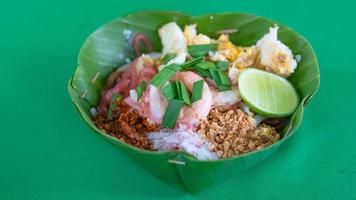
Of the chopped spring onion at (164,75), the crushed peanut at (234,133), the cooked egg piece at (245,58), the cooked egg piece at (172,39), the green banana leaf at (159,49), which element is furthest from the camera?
the cooked egg piece at (172,39)

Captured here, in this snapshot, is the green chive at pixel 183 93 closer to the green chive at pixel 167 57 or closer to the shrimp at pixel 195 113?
the shrimp at pixel 195 113

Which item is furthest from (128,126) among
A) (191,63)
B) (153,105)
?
(191,63)

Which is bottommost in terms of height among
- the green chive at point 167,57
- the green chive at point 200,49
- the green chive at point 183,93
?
the green chive at point 183,93

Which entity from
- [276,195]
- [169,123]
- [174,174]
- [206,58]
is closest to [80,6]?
[206,58]

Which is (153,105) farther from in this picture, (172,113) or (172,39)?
(172,39)

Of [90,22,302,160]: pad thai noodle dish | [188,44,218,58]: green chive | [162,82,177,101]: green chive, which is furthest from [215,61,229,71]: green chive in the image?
[162,82,177,101]: green chive

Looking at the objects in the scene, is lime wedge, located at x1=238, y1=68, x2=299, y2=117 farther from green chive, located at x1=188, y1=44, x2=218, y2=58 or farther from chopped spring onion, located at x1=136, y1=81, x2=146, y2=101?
chopped spring onion, located at x1=136, y1=81, x2=146, y2=101

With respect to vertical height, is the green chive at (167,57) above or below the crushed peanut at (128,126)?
above

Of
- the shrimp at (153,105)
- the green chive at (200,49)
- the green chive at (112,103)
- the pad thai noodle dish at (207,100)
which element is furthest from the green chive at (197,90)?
the green chive at (112,103)

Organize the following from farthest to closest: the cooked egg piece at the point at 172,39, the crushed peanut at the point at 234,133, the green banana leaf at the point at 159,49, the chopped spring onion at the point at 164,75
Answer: the cooked egg piece at the point at 172,39 < the chopped spring onion at the point at 164,75 < the crushed peanut at the point at 234,133 < the green banana leaf at the point at 159,49

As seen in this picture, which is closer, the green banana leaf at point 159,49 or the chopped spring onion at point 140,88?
the green banana leaf at point 159,49
